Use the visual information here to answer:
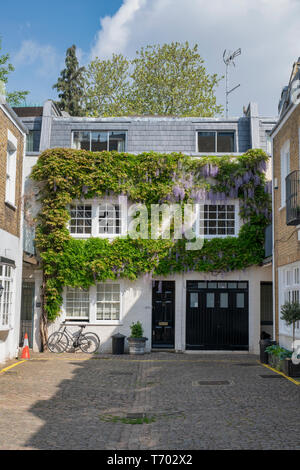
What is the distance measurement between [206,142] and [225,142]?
788 millimetres

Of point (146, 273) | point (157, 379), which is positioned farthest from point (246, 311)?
point (157, 379)

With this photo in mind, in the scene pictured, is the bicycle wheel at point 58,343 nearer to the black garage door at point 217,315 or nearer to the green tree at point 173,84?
the black garage door at point 217,315

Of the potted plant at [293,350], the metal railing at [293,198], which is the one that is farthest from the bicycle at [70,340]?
the metal railing at [293,198]

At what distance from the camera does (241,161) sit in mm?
20938

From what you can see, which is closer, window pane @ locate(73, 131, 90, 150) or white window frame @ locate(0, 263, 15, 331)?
white window frame @ locate(0, 263, 15, 331)

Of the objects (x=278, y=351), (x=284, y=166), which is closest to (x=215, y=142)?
(x=284, y=166)

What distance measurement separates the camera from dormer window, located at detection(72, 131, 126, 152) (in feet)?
73.9

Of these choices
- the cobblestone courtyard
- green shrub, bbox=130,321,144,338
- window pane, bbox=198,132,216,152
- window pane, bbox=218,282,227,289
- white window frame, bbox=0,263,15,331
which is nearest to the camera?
the cobblestone courtyard

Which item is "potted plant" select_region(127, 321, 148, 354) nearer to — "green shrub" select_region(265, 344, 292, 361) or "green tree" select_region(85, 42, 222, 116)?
"green shrub" select_region(265, 344, 292, 361)

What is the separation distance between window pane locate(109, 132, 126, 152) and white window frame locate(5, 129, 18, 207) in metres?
5.63

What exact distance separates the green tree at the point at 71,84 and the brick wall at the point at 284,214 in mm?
26480

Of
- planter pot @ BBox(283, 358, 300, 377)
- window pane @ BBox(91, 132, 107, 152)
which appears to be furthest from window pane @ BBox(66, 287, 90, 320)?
planter pot @ BBox(283, 358, 300, 377)

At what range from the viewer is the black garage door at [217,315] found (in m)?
20.6

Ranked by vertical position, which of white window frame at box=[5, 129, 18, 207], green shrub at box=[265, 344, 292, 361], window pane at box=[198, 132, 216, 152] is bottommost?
green shrub at box=[265, 344, 292, 361]
